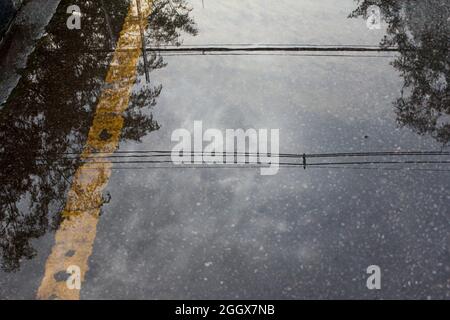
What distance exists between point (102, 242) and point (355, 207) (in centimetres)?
183

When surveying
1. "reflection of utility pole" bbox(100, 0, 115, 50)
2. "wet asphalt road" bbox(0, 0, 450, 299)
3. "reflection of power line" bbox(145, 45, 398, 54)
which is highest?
"reflection of utility pole" bbox(100, 0, 115, 50)

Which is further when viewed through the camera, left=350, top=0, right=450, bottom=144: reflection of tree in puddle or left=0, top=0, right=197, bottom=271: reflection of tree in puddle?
left=350, top=0, right=450, bottom=144: reflection of tree in puddle

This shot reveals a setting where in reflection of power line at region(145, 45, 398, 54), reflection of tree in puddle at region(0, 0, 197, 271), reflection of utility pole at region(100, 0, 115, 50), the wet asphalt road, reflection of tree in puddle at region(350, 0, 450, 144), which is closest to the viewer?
the wet asphalt road

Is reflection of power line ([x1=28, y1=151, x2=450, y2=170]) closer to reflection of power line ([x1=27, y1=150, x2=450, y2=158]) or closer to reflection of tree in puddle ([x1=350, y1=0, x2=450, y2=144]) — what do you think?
reflection of power line ([x1=27, y1=150, x2=450, y2=158])

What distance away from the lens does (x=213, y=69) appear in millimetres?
4473

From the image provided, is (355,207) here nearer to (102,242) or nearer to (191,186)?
(191,186)

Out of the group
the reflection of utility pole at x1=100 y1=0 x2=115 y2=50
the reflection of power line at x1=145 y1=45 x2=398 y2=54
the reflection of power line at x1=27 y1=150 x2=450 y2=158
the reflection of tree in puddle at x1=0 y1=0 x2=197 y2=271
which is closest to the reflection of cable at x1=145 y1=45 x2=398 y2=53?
the reflection of power line at x1=145 y1=45 x2=398 y2=54

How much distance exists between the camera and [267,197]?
3395mm

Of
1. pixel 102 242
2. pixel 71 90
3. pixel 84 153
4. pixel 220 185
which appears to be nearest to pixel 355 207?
pixel 220 185

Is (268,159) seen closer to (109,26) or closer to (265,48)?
(265,48)

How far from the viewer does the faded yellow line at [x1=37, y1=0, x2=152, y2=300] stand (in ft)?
9.89

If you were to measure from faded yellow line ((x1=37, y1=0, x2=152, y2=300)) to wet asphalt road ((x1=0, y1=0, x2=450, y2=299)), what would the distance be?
71 mm

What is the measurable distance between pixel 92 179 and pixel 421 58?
10.8 ft

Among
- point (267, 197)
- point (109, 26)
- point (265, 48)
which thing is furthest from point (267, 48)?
point (267, 197)
